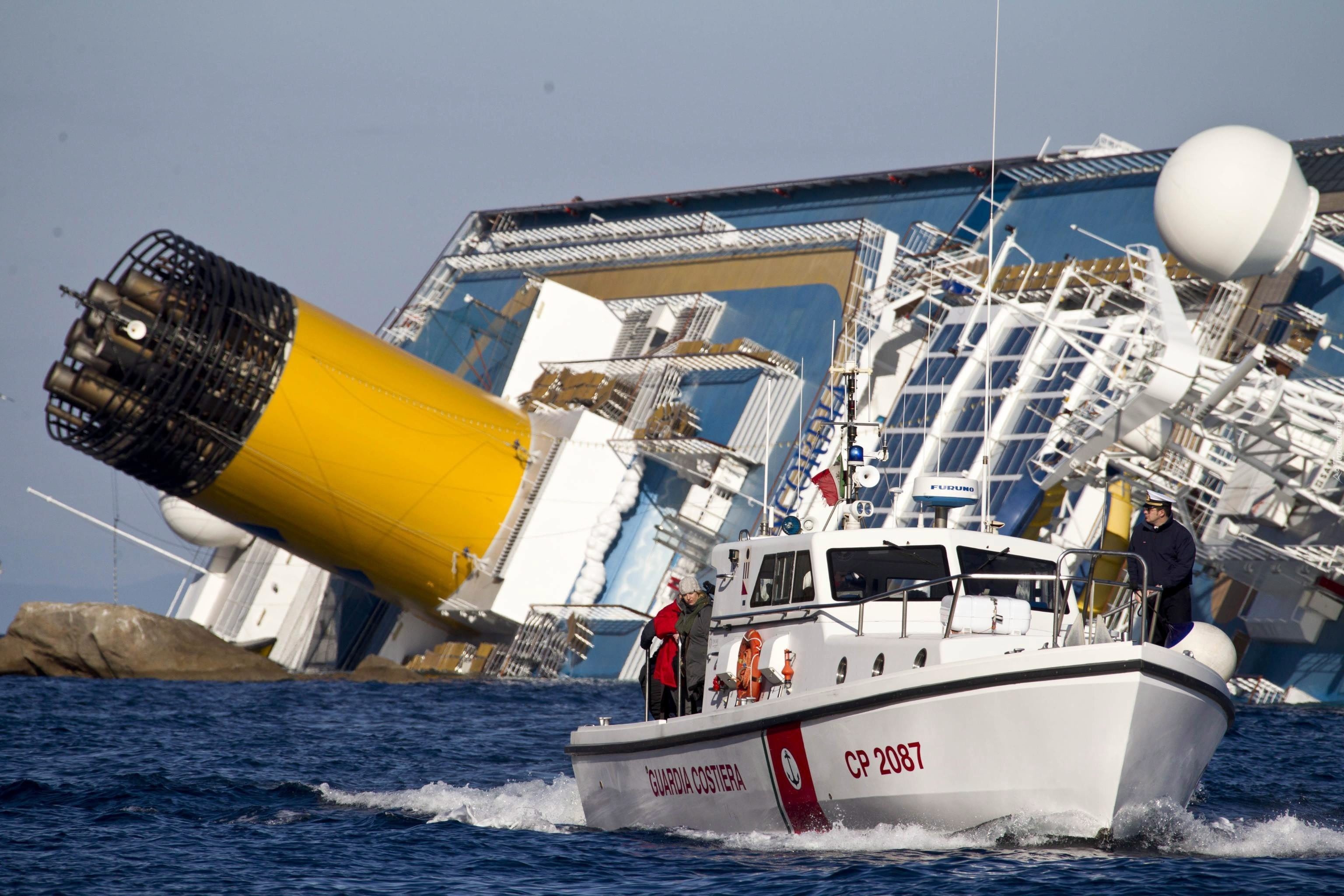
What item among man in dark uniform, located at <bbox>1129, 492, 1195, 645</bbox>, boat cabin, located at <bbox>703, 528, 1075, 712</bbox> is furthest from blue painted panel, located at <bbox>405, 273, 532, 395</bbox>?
man in dark uniform, located at <bbox>1129, 492, 1195, 645</bbox>

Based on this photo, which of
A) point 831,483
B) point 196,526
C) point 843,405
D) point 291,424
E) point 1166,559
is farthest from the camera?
point 196,526

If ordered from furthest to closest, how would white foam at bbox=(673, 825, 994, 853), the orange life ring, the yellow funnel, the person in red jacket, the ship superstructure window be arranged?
the yellow funnel, the person in red jacket, the ship superstructure window, the orange life ring, white foam at bbox=(673, 825, 994, 853)

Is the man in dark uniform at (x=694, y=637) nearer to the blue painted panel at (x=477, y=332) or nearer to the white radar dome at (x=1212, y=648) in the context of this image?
the white radar dome at (x=1212, y=648)

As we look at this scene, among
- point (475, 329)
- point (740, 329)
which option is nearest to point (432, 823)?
point (740, 329)

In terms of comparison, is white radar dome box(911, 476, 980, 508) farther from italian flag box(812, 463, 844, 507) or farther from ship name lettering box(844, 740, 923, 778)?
ship name lettering box(844, 740, 923, 778)

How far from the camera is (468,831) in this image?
15.5m

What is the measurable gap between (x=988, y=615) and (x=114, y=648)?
3038cm

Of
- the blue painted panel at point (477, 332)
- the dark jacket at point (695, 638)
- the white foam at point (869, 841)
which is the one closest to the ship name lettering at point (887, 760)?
the white foam at point (869, 841)

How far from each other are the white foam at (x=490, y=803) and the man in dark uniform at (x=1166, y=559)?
6209mm

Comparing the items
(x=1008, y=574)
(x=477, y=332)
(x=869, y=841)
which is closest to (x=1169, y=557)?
(x=1008, y=574)

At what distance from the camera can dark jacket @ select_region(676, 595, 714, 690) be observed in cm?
1595

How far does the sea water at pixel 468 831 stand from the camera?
483 inches

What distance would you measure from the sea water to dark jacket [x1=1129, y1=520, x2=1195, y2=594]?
1970 mm

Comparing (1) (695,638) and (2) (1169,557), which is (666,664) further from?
(2) (1169,557)
